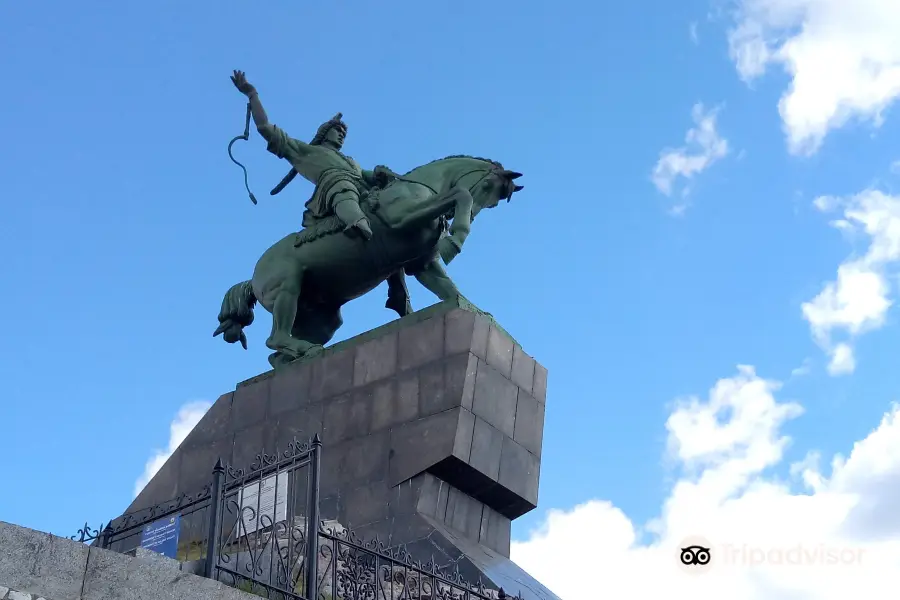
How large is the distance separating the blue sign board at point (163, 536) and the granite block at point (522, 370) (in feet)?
15.8

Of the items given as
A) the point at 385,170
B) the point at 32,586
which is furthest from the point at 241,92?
the point at 32,586

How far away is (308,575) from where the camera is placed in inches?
364

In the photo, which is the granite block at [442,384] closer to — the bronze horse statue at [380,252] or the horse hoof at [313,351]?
the bronze horse statue at [380,252]

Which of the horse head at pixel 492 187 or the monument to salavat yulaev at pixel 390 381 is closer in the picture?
the monument to salavat yulaev at pixel 390 381

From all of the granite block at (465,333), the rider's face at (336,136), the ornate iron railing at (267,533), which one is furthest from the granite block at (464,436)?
the rider's face at (336,136)

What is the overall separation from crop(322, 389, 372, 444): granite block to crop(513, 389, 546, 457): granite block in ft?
5.16

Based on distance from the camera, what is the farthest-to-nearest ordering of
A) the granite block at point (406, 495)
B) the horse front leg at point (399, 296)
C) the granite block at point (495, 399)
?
the horse front leg at point (399, 296) < the granite block at point (495, 399) < the granite block at point (406, 495)

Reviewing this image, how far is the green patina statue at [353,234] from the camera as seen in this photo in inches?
575

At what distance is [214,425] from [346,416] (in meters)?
1.95

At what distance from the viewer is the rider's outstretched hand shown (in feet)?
52.7

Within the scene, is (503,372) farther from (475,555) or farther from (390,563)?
→ (390,563)

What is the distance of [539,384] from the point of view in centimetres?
1457

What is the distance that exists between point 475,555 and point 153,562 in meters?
4.68

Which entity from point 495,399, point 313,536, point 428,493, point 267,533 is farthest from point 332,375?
point 313,536
